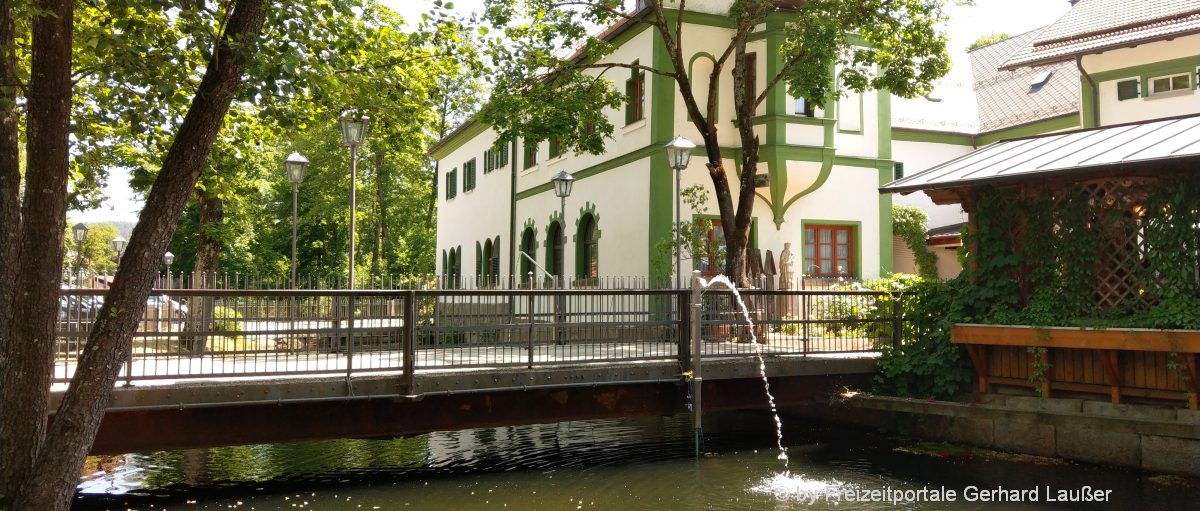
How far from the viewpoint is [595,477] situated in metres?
11.2

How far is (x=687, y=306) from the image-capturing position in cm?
1185

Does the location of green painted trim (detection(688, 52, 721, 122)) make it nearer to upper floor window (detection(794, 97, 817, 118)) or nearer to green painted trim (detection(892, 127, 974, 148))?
upper floor window (detection(794, 97, 817, 118))

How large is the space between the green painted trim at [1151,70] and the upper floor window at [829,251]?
356 inches

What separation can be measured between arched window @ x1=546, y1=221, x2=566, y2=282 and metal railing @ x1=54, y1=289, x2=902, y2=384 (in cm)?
1598

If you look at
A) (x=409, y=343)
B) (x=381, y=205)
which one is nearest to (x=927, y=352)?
(x=409, y=343)

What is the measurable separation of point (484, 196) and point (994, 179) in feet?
89.0

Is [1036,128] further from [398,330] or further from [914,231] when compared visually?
[398,330]

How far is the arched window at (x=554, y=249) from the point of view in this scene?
29.0 metres

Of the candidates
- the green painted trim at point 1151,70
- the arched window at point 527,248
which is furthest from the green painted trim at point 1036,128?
the arched window at point 527,248

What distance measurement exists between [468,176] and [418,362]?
98.3 ft

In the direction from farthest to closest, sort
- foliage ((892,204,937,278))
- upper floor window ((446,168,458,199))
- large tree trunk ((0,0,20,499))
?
1. upper floor window ((446,168,458,199))
2. foliage ((892,204,937,278))
3. large tree trunk ((0,0,20,499))

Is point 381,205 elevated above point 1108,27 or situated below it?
below

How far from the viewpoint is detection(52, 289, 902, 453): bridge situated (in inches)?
366

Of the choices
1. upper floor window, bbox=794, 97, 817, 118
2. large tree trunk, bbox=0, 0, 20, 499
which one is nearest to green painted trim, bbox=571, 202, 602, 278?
upper floor window, bbox=794, 97, 817, 118
